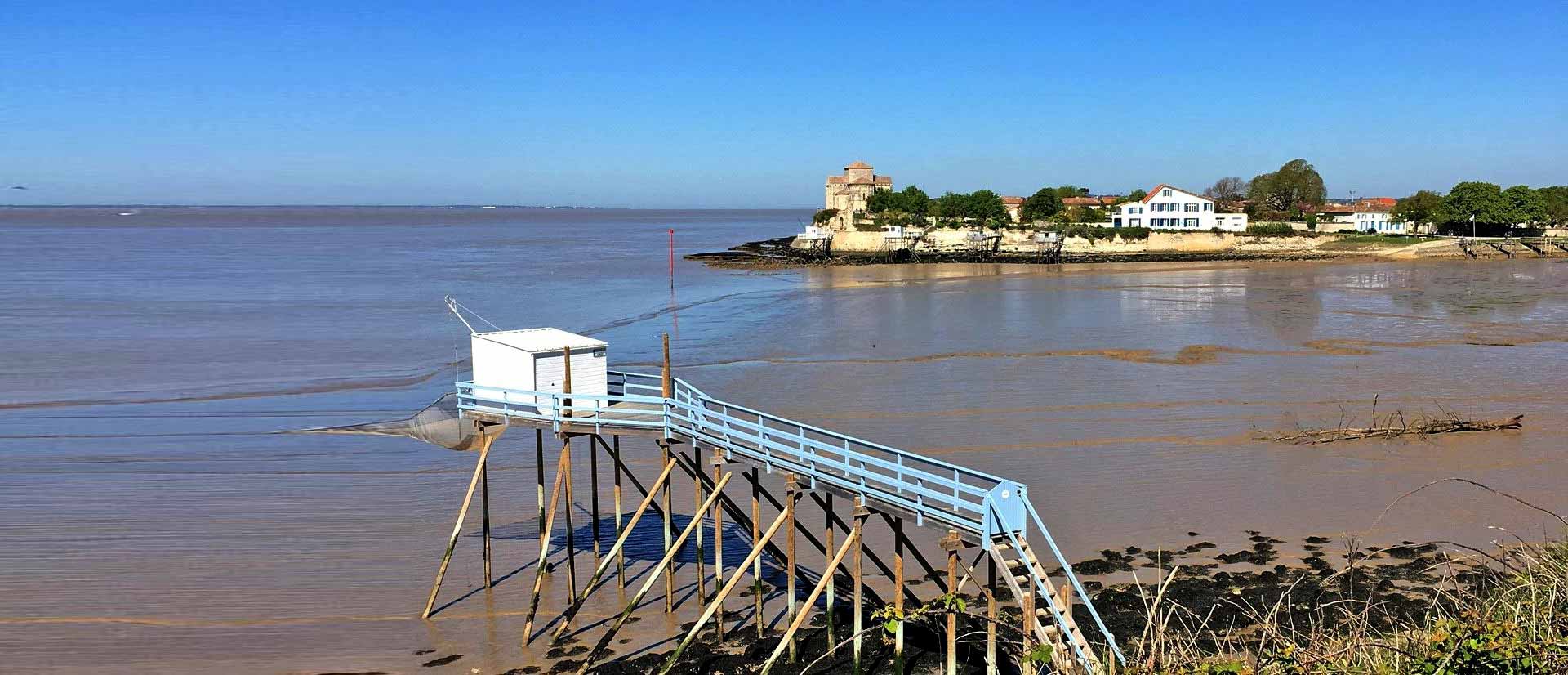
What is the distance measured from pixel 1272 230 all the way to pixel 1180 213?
7.02 metres

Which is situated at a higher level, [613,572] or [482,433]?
[482,433]

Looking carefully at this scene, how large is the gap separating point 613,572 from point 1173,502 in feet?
30.7

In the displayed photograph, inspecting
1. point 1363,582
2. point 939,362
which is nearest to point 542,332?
point 1363,582

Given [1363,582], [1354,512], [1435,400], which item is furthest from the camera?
[1435,400]

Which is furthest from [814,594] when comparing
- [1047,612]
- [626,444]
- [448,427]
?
[626,444]

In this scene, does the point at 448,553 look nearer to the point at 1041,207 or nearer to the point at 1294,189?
the point at 1041,207

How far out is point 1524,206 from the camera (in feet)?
291

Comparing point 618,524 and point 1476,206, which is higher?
point 1476,206

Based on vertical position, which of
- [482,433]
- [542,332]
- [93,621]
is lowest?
[93,621]

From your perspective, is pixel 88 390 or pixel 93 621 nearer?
pixel 93 621

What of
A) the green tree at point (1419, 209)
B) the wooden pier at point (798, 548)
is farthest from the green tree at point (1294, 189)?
the wooden pier at point (798, 548)

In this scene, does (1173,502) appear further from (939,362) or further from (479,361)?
(939,362)

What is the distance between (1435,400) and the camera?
2748cm

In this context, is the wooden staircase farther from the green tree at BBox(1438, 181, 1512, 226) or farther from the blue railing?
the green tree at BBox(1438, 181, 1512, 226)
